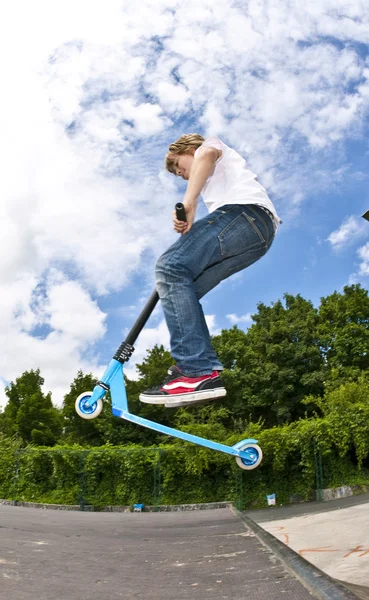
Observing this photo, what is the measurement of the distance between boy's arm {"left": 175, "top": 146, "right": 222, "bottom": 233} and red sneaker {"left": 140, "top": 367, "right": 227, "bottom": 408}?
69cm

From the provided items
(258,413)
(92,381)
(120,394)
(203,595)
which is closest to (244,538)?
(120,394)

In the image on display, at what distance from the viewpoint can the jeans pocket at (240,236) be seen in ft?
7.63

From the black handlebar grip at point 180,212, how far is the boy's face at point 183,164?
0.43 meters

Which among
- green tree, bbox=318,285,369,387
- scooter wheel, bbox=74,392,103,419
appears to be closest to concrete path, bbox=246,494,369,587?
scooter wheel, bbox=74,392,103,419

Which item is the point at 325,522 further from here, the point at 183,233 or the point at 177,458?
the point at 183,233

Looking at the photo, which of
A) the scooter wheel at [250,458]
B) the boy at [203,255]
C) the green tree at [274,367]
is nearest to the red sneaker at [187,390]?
the boy at [203,255]

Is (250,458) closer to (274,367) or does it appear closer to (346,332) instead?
(274,367)

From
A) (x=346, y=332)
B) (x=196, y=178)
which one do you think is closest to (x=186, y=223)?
(x=196, y=178)

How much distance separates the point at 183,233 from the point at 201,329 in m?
0.47

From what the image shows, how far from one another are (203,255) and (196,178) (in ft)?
1.13

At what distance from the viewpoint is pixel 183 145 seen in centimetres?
256

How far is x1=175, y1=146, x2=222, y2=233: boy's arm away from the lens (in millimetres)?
2277

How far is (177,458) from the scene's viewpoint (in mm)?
21016

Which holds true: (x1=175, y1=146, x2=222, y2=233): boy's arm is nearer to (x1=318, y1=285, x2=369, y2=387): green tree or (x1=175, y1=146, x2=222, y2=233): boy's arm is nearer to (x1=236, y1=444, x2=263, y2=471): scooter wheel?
(x1=236, y1=444, x2=263, y2=471): scooter wheel
